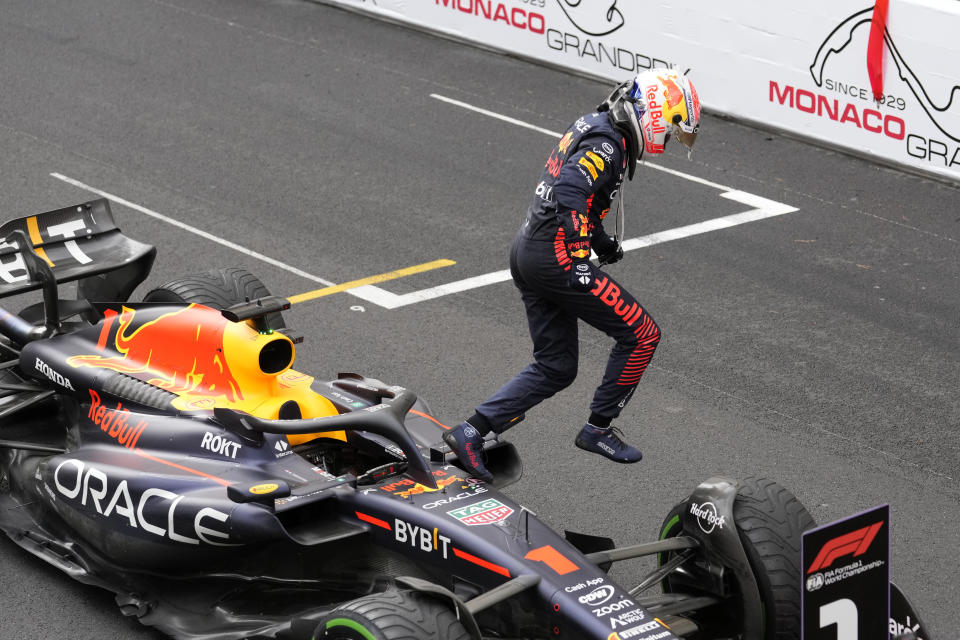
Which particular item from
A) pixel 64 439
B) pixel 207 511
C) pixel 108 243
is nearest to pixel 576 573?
pixel 207 511

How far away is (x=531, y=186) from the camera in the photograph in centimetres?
1321

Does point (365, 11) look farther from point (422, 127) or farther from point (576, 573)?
point (576, 573)

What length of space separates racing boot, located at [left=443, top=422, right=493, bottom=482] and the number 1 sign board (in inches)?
72.1

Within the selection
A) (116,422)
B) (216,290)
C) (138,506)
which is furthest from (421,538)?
(216,290)

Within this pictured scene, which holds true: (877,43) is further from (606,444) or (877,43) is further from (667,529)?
(667,529)

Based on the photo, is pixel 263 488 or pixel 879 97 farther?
pixel 879 97

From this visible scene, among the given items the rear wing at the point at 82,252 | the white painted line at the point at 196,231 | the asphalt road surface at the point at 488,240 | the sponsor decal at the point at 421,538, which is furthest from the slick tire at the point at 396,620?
the white painted line at the point at 196,231

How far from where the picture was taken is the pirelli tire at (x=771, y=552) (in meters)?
Result: 6.06

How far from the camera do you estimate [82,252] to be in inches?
326

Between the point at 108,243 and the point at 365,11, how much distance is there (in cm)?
1045

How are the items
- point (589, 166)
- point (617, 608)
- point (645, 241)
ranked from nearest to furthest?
point (617, 608), point (589, 166), point (645, 241)

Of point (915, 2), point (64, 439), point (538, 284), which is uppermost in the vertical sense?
point (915, 2)

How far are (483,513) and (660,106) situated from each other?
2226 millimetres

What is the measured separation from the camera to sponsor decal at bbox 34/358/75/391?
7.40 metres
